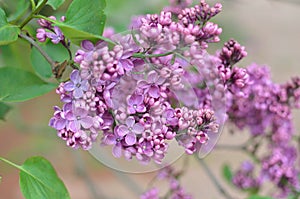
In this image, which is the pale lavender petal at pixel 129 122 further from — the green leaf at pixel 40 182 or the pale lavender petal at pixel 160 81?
the green leaf at pixel 40 182

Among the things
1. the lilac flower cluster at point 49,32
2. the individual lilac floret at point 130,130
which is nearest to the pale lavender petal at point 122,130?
the individual lilac floret at point 130,130

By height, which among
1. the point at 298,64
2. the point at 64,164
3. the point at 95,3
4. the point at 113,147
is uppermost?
the point at 298,64

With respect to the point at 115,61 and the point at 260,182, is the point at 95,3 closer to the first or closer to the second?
the point at 115,61

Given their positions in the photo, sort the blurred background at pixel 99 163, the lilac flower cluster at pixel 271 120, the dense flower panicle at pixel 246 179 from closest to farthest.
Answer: the lilac flower cluster at pixel 271 120 < the dense flower panicle at pixel 246 179 < the blurred background at pixel 99 163

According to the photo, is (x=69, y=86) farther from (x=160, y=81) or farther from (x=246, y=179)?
(x=246, y=179)

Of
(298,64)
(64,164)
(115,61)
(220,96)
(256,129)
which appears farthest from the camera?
(298,64)

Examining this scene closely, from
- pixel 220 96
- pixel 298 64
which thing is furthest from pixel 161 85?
pixel 298 64

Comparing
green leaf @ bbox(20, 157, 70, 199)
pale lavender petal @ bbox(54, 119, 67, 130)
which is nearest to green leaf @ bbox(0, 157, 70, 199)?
green leaf @ bbox(20, 157, 70, 199)

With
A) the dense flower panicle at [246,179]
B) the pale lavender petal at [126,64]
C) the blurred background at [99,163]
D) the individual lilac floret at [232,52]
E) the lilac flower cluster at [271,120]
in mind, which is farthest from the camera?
the blurred background at [99,163]
